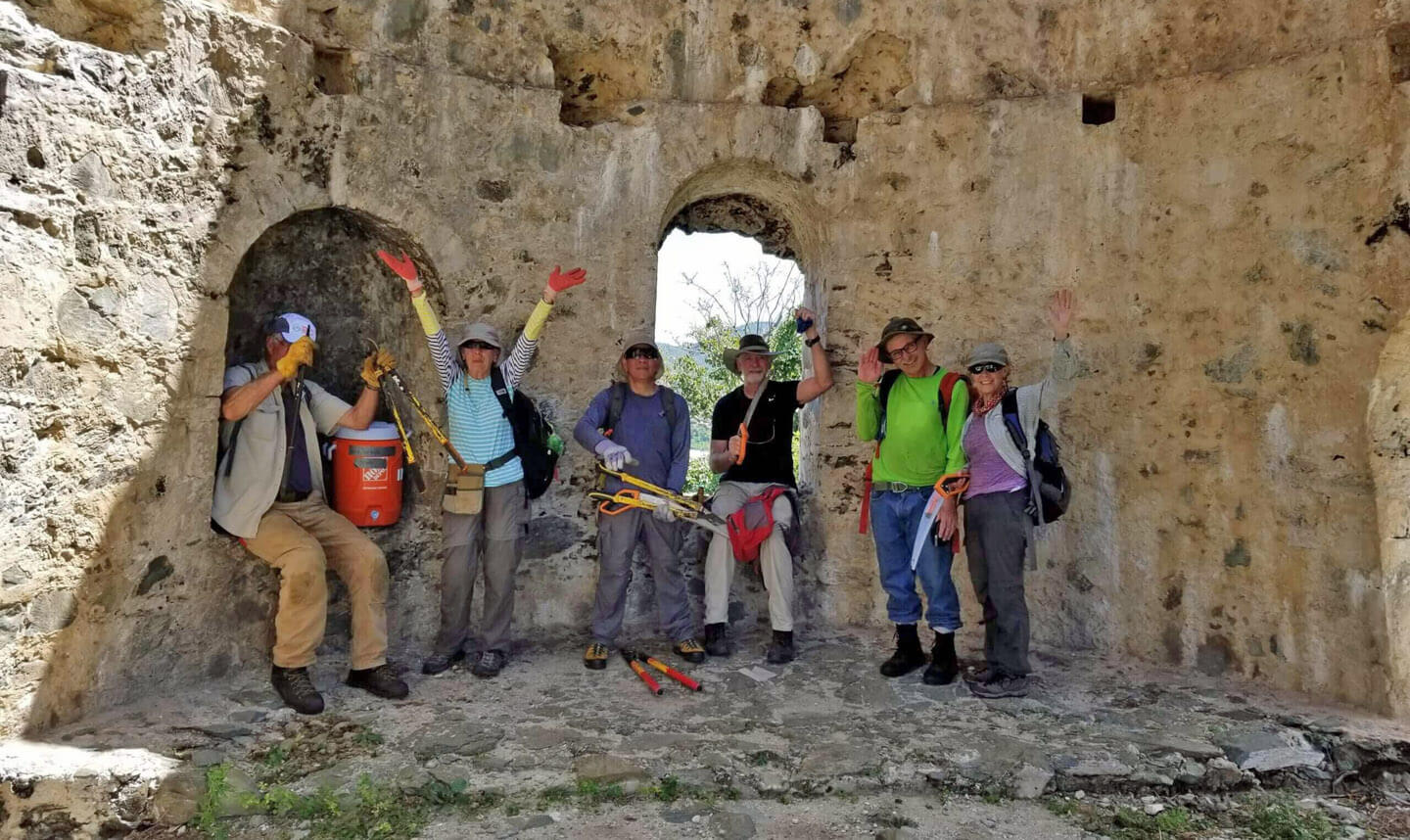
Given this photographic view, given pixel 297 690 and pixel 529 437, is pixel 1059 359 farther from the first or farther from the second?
pixel 297 690

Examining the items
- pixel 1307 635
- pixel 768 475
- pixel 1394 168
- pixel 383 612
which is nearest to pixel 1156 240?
pixel 1394 168

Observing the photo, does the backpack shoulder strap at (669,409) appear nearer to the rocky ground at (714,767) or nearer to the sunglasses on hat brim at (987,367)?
the rocky ground at (714,767)

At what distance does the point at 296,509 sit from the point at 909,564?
2.82m

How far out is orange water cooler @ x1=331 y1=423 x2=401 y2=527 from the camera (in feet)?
13.5

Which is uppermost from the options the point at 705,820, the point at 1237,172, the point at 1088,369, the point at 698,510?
the point at 1237,172

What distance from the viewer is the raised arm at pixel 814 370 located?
181 inches

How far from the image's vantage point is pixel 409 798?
3.08 metres

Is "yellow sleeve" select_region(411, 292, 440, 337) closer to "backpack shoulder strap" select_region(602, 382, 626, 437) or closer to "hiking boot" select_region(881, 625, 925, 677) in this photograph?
"backpack shoulder strap" select_region(602, 382, 626, 437)

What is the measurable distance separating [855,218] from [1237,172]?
1907 millimetres

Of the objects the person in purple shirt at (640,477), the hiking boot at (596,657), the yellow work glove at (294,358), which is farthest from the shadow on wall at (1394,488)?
the yellow work glove at (294,358)

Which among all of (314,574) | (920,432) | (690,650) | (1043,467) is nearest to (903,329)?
(920,432)

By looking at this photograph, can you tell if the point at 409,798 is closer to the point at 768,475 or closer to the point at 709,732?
the point at 709,732

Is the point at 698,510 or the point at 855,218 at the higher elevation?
the point at 855,218

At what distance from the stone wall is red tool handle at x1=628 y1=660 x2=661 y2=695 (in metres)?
0.72
